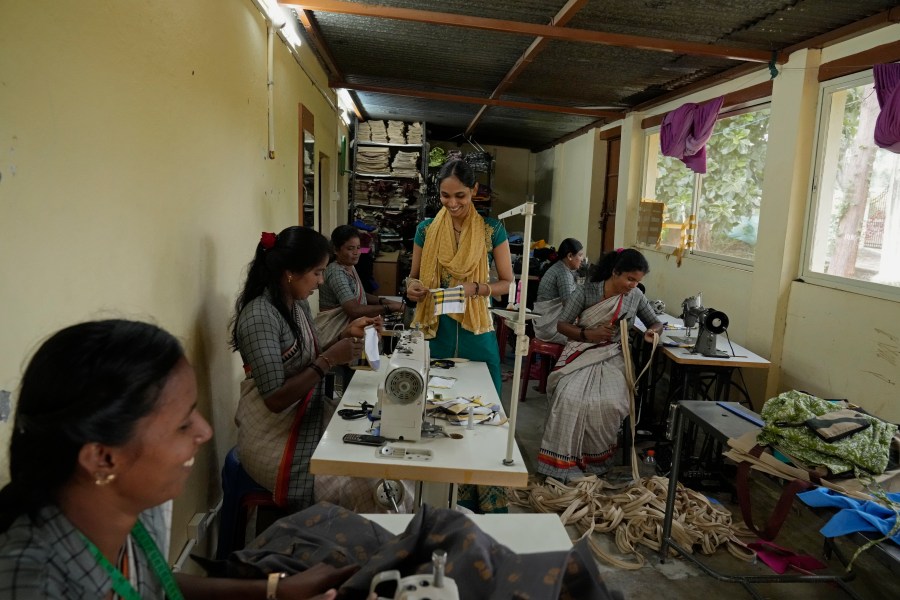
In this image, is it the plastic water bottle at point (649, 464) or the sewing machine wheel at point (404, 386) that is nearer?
the sewing machine wheel at point (404, 386)

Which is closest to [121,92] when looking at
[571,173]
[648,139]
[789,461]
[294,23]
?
[789,461]

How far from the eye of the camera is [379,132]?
7.86 m

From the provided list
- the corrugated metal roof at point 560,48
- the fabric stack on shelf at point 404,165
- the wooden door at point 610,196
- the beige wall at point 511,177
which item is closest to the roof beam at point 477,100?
the corrugated metal roof at point 560,48

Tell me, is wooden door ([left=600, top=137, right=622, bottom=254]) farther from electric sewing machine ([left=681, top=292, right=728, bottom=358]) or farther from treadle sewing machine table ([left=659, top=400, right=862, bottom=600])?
treadle sewing machine table ([left=659, top=400, right=862, bottom=600])

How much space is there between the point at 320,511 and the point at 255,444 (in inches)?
31.6

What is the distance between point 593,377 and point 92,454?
302cm

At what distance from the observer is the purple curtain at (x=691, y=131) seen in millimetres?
4660

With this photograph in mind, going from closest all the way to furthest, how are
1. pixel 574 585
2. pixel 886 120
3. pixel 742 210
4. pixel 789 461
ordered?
1. pixel 574 585
2. pixel 789 461
3. pixel 886 120
4. pixel 742 210

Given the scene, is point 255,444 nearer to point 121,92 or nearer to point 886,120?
point 121,92

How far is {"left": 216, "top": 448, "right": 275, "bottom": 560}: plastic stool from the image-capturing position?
2.02 metres

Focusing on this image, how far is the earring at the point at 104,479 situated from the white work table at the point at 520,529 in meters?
0.65

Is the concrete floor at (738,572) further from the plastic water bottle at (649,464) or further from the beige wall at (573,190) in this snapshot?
the beige wall at (573,190)

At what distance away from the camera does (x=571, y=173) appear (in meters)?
8.51

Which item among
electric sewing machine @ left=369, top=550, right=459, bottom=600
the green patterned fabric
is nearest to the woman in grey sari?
the green patterned fabric
